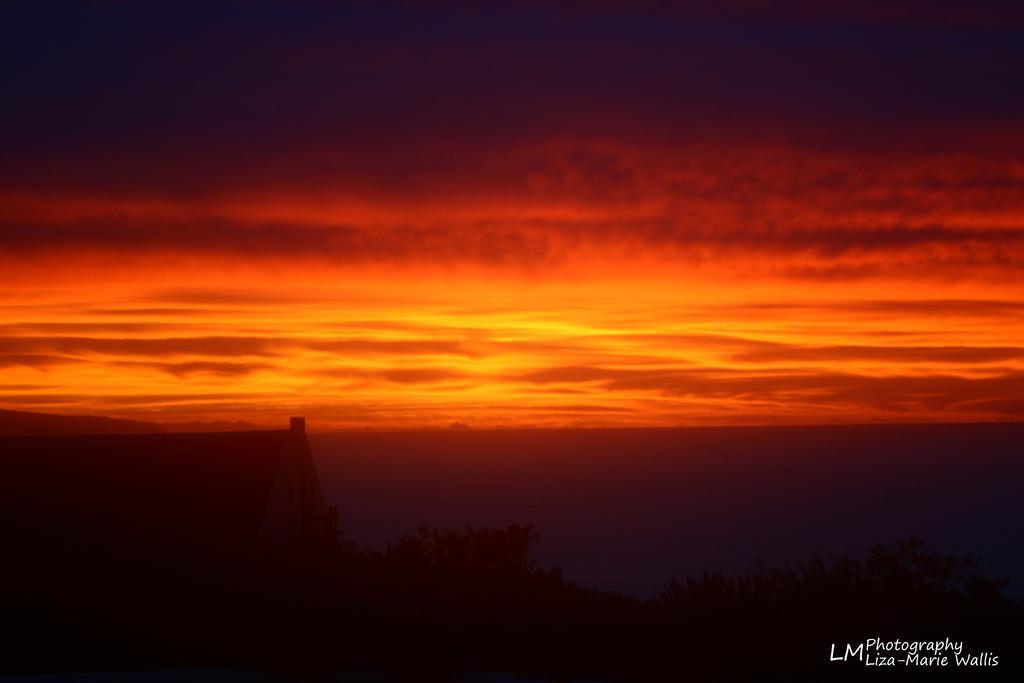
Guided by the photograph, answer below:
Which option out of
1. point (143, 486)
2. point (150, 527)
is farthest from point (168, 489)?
point (150, 527)

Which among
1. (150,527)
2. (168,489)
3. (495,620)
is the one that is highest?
(168,489)

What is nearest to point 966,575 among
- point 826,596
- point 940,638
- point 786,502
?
point 826,596

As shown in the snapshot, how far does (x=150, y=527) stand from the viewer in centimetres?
2297

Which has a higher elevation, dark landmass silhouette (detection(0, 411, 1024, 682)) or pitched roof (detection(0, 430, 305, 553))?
pitched roof (detection(0, 430, 305, 553))

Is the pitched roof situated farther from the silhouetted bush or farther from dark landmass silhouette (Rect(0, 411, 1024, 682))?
the silhouetted bush

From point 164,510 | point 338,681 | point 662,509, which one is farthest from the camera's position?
point 662,509

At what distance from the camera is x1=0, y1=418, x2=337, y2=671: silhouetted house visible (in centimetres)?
1459

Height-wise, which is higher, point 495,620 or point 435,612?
point 435,612

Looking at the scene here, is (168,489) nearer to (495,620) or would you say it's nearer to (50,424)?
(495,620)

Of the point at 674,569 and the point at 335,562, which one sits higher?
the point at 335,562

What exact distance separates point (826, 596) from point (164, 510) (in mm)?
14744

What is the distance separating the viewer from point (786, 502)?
140 metres

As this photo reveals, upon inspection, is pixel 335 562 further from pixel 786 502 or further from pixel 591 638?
pixel 786 502

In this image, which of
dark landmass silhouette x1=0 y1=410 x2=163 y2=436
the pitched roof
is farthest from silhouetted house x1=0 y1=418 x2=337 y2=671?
dark landmass silhouette x1=0 y1=410 x2=163 y2=436
